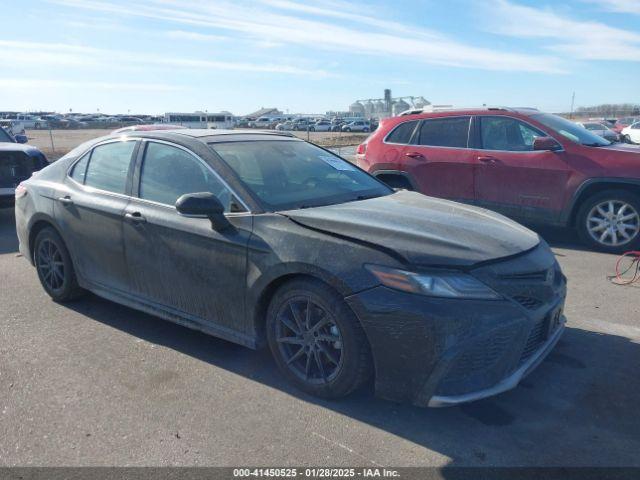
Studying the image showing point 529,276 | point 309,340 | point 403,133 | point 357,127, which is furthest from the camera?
point 357,127

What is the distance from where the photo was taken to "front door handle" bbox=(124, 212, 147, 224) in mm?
4305

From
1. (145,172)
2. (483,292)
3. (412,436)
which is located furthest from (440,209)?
(145,172)

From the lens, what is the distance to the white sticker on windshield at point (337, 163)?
482 cm

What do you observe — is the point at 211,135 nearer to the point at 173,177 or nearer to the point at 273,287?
the point at 173,177

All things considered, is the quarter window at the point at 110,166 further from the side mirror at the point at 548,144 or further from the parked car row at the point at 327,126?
the parked car row at the point at 327,126

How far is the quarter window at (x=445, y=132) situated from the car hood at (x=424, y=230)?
4.20m

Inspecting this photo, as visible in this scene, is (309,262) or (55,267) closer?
(309,262)

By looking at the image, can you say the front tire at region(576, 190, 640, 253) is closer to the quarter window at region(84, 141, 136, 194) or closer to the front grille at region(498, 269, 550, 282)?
the front grille at region(498, 269, 550, 282)

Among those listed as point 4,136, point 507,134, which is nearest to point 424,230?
point 507,134

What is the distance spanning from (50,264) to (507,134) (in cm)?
579

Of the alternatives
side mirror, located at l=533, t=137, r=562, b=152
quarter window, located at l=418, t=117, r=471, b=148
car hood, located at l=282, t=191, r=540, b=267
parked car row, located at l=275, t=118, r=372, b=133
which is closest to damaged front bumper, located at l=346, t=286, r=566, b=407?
car hood, located at l=282, t=191, r=540, b=267

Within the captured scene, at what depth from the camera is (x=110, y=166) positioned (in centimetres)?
487

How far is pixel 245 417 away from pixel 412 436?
3.10 ft

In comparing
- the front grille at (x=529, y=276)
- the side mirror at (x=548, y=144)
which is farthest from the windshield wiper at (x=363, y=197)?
the side mirror at (x=548, y=144)
